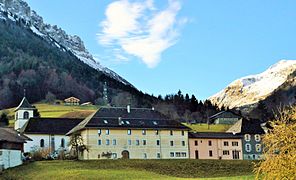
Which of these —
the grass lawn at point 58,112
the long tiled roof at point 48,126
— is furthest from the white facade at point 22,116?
the grass lawn at point 58,112

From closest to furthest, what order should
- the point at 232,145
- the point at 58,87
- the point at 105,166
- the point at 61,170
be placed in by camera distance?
the point at 61,170
the point at 105,166
the point at 232,145
the point at 58,87

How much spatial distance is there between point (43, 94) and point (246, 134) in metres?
104

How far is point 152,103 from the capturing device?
618 feet

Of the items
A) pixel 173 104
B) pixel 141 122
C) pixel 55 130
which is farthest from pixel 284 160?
pixel 173 104

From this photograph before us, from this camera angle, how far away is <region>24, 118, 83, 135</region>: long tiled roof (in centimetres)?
8844

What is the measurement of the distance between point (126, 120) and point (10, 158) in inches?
796

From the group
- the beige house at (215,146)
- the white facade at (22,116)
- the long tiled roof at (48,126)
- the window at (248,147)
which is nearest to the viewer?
the beige house at (215,146)

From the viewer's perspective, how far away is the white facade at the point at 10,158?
6325cm

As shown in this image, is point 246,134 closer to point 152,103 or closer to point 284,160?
point 284,160

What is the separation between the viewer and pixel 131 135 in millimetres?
76125

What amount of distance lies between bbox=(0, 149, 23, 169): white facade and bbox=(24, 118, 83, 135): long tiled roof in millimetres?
21932

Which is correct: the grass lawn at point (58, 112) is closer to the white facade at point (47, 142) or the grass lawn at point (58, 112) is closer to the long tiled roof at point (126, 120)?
the white facade at point (47, 142)

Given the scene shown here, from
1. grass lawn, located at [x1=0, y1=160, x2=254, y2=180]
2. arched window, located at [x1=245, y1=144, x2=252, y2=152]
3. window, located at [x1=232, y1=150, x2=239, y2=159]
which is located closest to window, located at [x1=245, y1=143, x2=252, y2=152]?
arched window, located at [x1=245, y1=144, x2=252, y2=152]

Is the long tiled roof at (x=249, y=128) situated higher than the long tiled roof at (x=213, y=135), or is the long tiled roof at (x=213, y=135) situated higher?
the long tiled roof at (x=249, y=128)
